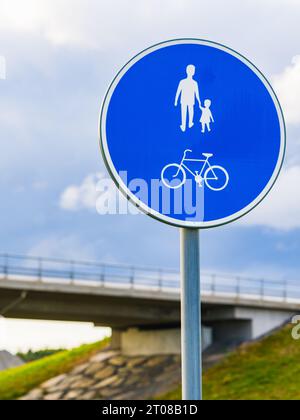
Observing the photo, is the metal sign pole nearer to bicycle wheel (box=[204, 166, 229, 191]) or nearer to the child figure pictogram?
bicycle wheel (box=[204, 166, 229, 191])

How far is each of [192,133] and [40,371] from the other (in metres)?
48.2

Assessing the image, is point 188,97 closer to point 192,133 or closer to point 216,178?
point 192,133

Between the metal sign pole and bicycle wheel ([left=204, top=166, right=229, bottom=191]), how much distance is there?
212 millimetres

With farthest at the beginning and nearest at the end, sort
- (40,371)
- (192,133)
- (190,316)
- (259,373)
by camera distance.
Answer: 1. (40,371)
2. (259,373)
3. (192,133)
4. (190,316)

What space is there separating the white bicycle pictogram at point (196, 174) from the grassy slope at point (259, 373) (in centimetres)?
3149

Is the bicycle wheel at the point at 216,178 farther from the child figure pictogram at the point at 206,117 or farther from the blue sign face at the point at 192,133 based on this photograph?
the child figure pictogram at the point at 206,117

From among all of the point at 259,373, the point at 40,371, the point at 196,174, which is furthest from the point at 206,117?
the point at 40,371

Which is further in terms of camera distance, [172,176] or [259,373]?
[259,373]

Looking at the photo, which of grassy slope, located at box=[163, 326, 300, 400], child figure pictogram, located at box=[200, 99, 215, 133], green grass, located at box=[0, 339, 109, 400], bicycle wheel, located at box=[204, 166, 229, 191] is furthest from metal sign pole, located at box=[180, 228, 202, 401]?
green grass, located at box=[0, 339, 109, 400]

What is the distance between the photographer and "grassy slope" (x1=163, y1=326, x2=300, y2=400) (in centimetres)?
3550

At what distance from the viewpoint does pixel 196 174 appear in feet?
11.3

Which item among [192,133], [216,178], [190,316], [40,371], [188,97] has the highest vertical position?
[40,371]

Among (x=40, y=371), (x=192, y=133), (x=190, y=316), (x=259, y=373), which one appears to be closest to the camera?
(x=190, y=316)
